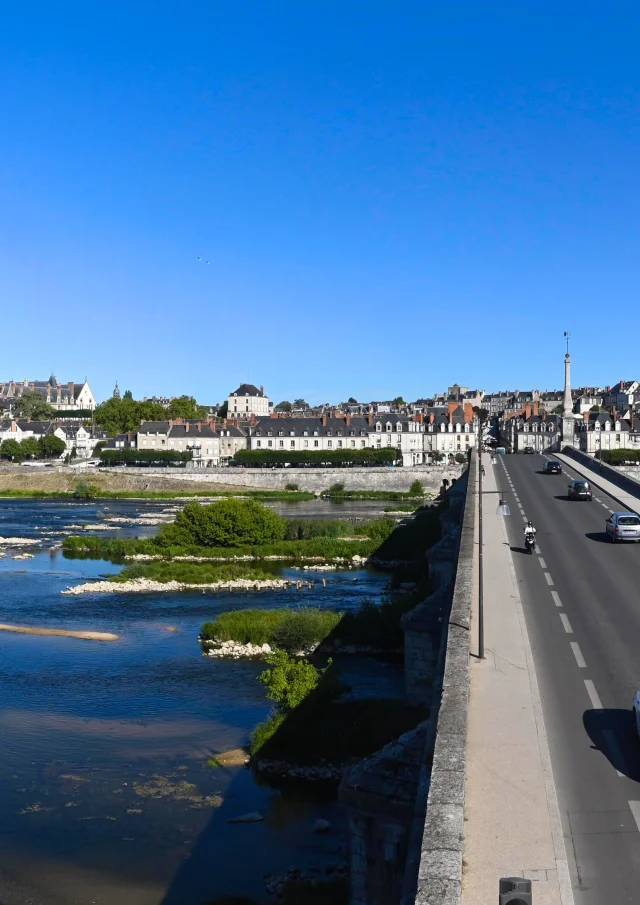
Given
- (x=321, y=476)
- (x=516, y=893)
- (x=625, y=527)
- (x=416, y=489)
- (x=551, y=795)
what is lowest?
(x=416, y=489)

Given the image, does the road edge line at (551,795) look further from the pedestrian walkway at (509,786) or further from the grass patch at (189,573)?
the grass patch at (189,573)

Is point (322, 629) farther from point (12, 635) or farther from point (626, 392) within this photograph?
point (626, 392)

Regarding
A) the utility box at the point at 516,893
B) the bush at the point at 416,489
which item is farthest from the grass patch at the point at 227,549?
the utility box at the point at 516,893

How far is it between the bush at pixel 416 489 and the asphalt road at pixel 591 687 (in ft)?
242

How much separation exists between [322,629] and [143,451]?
9658cm

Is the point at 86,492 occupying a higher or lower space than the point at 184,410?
lower

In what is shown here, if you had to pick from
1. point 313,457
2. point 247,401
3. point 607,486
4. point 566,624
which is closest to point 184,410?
point 247,401

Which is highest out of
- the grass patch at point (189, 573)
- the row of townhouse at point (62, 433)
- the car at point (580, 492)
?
the row of townhouse at point (62, 433)

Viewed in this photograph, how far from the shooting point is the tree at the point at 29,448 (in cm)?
13612

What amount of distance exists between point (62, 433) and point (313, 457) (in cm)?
4964

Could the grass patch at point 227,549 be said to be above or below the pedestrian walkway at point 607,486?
below

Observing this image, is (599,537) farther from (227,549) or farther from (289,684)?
(227,549)

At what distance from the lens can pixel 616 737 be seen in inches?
435

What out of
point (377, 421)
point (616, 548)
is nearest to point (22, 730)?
point (616, 548)
